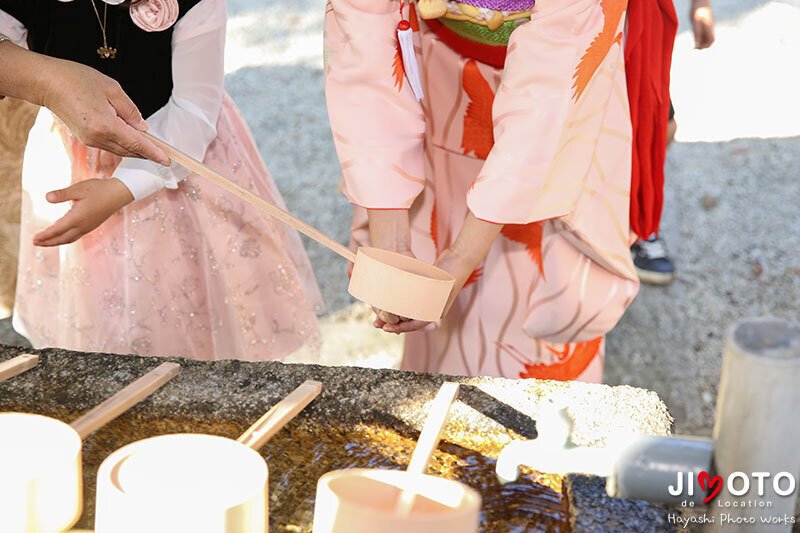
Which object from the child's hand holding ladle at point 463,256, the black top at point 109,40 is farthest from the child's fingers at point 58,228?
the child's hand holding ladle at point 463,256

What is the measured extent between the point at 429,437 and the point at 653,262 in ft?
8.39

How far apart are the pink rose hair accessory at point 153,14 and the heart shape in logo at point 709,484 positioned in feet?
4.93

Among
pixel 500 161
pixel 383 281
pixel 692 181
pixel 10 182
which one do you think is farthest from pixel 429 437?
pixel 692 181

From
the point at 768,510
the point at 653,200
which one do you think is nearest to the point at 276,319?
the point at 653,200

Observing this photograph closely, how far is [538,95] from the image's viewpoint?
5.47 ft

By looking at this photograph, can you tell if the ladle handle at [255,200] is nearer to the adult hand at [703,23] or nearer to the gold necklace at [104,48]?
the gold necklace at [104,48]

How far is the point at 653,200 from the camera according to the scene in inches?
80.5

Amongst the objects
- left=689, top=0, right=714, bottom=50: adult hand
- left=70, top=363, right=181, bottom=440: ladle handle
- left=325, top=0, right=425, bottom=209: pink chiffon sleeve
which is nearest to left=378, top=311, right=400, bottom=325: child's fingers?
left=325, top=0, right=425, bottom=209: pink chiffon sleeve

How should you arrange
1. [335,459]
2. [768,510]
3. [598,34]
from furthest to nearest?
[598,34]
[335,459]
[768,510]

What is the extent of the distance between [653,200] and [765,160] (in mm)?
2550

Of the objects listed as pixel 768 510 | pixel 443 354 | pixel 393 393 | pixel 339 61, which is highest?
pixel 339 61

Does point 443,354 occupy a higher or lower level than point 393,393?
lower

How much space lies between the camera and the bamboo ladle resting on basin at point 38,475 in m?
0.99

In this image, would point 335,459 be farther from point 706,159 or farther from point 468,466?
point 706,159
